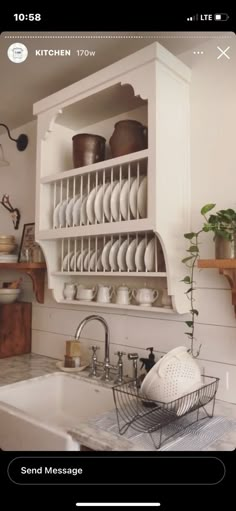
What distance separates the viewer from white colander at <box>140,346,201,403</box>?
2.61 feet

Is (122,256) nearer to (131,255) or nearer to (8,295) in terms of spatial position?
(131,255)

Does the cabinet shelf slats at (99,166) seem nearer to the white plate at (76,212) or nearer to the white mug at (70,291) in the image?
the white plate at (76,212)

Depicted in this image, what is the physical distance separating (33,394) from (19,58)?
100 cm

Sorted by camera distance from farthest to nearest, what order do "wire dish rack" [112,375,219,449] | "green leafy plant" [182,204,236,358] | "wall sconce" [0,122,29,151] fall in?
"wall sconce" [0,122,29,151] < "green leafy plant" [182,204,236,358] < "wire dish rack" [112,375,219,449]

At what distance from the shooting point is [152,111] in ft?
3.16

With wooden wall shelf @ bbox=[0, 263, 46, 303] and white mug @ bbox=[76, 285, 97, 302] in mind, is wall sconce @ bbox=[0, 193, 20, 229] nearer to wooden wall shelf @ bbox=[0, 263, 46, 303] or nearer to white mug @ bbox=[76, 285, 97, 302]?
wooden wall shelf @ bbox=[0, 263, 46, 303]

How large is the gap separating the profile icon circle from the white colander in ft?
2.28

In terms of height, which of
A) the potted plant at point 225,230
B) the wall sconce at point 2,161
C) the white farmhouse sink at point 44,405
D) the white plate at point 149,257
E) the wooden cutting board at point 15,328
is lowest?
the white farmhouse sink at point 44,405

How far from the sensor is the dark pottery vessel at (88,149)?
3.91ft

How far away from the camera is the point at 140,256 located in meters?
1.07

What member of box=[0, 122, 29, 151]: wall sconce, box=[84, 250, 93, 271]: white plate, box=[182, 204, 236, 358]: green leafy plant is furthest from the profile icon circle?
box=[0, 122, 29, 151]: wall sconce

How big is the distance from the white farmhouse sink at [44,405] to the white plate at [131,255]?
0.38m
